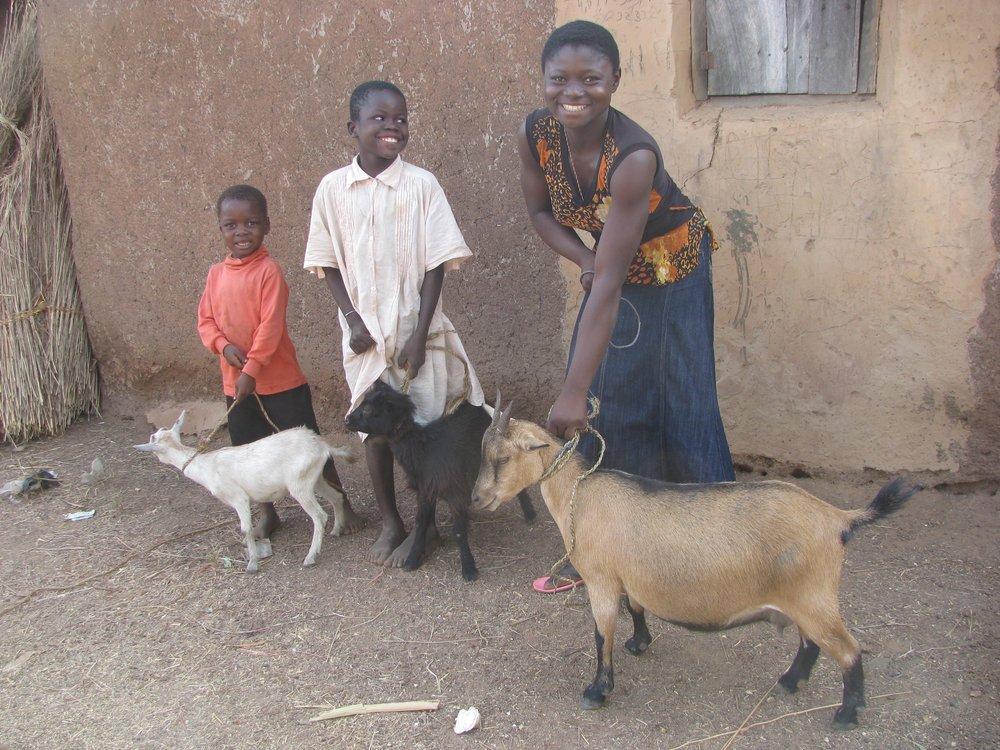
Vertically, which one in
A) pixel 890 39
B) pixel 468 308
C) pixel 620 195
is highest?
pixel 890 39

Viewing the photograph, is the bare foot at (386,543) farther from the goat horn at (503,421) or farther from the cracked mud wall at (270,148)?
the goat horn at (503,421)

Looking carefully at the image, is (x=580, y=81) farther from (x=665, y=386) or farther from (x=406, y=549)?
(x=406, y=549)

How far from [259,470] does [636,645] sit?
179 centimetres

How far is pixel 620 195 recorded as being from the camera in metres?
2.62

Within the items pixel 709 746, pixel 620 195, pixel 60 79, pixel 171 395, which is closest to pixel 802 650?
pixel 709 746

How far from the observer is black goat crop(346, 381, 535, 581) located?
11.4 feet

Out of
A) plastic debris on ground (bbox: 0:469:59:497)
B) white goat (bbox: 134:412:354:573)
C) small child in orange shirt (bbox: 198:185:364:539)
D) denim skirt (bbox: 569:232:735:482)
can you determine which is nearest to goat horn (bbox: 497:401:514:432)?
denim skirt (bbox: 569:232:735:482)

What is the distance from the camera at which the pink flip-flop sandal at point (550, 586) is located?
3391 mm

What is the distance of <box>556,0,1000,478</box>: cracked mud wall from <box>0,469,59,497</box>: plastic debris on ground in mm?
3739

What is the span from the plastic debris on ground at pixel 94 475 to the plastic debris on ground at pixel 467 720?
3057 millimetres

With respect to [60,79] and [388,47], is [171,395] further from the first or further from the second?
[388,47]

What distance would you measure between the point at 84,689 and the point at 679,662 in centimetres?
208

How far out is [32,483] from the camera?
4.74m

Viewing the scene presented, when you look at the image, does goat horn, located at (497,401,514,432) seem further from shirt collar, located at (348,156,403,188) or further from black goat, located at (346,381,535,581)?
shirt collar, located at (348,156,403,188)
